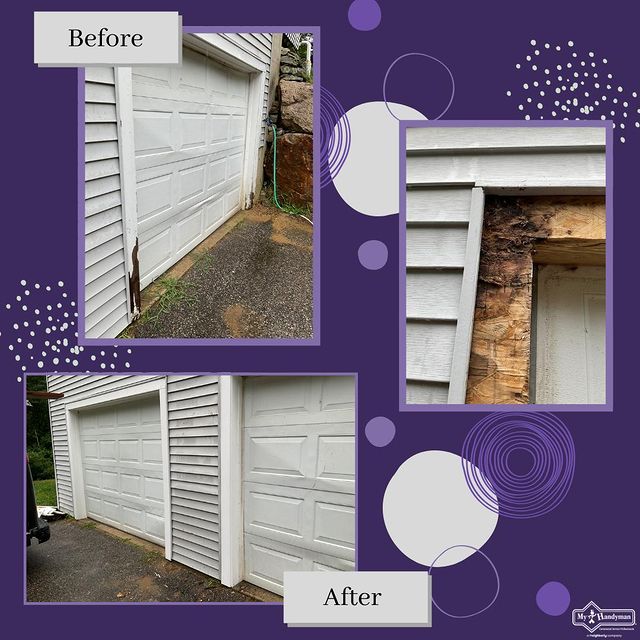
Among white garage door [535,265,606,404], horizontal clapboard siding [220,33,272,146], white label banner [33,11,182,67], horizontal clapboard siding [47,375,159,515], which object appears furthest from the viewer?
horizontal clapboard siding [220,33,272,146]

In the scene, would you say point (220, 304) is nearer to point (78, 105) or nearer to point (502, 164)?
point (78, 105)

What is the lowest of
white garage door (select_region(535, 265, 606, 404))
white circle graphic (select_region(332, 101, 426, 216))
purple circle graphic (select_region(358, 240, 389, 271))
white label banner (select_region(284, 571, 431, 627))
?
white label banner (select_region(284, 571, 431, 627))

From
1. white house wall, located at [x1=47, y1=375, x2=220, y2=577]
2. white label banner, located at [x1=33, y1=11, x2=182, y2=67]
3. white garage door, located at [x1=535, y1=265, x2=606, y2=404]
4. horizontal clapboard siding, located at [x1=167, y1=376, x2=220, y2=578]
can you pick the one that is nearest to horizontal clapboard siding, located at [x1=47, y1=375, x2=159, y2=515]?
white house wall, located at [x1=47, y1=375, x2=220, y2=577]

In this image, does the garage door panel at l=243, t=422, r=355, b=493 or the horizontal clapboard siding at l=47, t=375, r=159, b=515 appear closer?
the horizontal clapboard siding at l=47, t=375, r=159, b=515

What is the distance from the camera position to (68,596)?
1.83 metres

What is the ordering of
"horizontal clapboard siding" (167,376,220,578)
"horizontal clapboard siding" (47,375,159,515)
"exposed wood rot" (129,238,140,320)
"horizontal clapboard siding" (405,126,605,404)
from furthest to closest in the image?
"exposed wood rot" (129,238,140,320)
"horizontal clapboard siding" (167,376,220,578)
"horizontal clapboard siding" (47,375,159,515)
"horizontal clapboard siding" (405,126,605,404)

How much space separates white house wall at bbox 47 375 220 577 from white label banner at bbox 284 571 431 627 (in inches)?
27.3

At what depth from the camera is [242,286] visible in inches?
123

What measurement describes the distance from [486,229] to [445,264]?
0.67 feet

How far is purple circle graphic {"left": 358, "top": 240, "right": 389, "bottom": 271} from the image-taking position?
157cm

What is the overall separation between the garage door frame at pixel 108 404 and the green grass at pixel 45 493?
12 centimetres

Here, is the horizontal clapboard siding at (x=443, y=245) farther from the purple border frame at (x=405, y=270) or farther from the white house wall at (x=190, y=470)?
the white house wall at (x=190, y=470)

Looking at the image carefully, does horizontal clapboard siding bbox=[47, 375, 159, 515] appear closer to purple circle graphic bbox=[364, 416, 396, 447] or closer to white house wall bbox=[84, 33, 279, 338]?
white house wall bbox=[84, 33, 279, 338]

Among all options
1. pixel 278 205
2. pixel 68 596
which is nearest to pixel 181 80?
pixel 278 205
